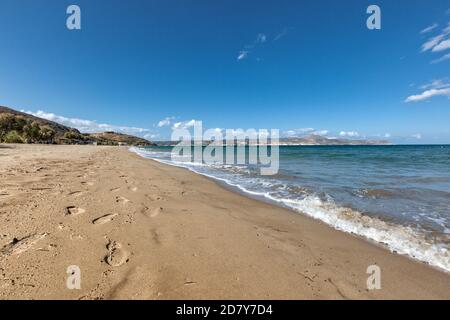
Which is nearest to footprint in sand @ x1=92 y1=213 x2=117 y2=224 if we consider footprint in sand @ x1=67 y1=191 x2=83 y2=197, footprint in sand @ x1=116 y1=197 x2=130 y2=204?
footprint in sand @ x1=116 y1=197 x2=130 y2=204

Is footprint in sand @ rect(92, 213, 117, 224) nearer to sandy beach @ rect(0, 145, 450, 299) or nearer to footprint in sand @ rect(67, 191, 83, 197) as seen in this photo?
sandy beach @ rect(0, 145, 450, 299)

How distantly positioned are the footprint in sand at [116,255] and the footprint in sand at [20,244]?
107 cm

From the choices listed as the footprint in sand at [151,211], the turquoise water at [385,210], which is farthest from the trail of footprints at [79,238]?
the turquoise water at [385,210]

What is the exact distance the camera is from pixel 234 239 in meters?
4.22

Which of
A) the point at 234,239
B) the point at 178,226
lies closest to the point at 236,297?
the point at 234,239

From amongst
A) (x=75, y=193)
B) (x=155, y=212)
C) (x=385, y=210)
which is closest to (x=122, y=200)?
(x=155, y=212)

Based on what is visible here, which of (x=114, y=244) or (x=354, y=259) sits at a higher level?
(x=114, y=244)

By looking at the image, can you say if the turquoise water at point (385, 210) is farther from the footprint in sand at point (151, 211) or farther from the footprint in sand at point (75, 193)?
the footprint in sand at point (75, 193)

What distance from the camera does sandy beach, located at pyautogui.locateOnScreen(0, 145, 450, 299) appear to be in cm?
266

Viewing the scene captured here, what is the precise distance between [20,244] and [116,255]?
1441mm

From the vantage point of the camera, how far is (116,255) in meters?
3.31
